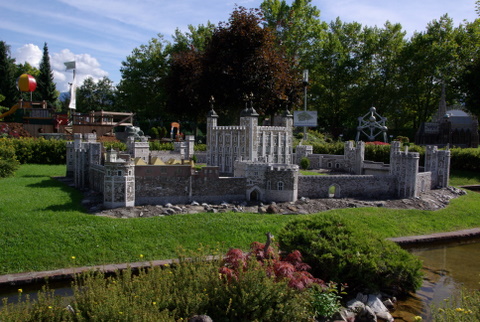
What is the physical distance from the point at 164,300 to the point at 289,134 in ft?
71.6

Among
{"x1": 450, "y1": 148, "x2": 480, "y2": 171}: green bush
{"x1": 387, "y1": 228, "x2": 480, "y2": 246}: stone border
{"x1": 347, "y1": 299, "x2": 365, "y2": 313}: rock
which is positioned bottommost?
{"x1": 347, "y1": 299, "x2": 365, "y2": 313}: rock

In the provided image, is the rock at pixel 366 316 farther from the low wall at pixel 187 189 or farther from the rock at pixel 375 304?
the low wall at pixel 187 189

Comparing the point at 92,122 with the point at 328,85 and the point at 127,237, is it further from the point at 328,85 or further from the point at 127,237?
the point at 328,85

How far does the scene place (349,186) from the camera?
23.7 meters

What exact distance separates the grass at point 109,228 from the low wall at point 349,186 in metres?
2.47

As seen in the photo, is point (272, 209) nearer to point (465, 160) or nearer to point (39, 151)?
point (39, 151)

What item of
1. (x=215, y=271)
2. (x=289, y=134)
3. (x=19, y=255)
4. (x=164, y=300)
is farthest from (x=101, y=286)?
(x=289, y=134)

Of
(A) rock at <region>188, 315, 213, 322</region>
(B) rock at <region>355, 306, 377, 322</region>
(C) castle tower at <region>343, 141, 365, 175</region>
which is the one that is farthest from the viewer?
(C) castle tower at <region>343, 141, 365, 175</region>

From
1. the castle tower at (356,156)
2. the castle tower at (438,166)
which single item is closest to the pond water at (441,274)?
the castle tower at (438,166)

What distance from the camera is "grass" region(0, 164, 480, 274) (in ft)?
45.9

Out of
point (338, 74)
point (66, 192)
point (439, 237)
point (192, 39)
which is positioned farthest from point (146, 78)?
point (439, 237)

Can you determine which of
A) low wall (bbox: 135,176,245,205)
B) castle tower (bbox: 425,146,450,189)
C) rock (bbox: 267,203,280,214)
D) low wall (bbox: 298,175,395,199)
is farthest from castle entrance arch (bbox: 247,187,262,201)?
castle tower (bbox: 425,146,450,189)

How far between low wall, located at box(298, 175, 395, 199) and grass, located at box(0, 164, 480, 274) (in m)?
2.47

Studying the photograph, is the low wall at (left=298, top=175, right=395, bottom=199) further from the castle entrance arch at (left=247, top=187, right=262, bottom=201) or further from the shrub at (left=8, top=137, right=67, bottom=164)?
the shrub at (left=8, top=137, right=67, bottom=164)
